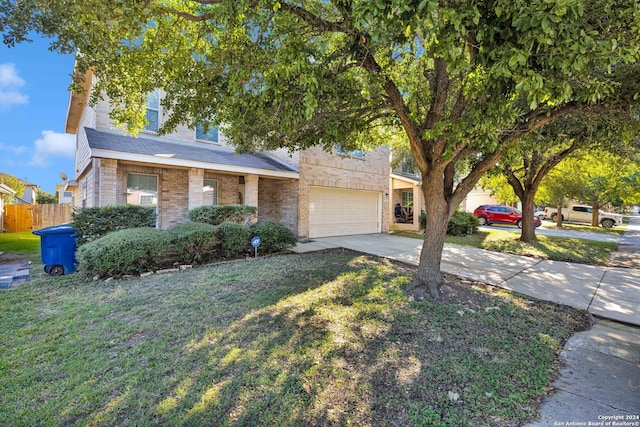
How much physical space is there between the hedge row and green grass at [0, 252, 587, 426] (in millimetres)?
591

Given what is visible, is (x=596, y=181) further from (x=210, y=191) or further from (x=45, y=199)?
(x=45, y=199)

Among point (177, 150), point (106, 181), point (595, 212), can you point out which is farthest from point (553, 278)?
point (595, 212)

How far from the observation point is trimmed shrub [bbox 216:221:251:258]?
7666mm

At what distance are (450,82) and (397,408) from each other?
4791 millimetres

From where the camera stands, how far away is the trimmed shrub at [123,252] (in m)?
5.65

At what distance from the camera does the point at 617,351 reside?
344 cm

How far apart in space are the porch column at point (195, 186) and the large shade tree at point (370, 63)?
293 centimetres

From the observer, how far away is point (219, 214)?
945 cm

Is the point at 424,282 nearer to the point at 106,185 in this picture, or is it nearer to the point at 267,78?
the point at 267,78

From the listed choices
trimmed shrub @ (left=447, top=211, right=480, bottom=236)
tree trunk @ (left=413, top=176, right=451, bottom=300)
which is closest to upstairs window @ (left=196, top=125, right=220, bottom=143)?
tree trunk @ (left=413, top=176, right=451, bottom=300)

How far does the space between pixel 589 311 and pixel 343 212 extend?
10.1 m

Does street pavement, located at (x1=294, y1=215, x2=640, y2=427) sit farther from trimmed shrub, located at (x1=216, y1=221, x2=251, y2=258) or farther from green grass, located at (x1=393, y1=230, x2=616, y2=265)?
trimmed shrub, located at (x1=216, y1=221, x2=251, y2=258)

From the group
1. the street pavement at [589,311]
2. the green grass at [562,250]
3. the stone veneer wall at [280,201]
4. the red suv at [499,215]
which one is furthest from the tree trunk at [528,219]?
Answer: the red suv at [499,215]

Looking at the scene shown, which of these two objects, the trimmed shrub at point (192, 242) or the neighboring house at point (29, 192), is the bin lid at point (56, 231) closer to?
the trimmed shrub at point (192, 242)
